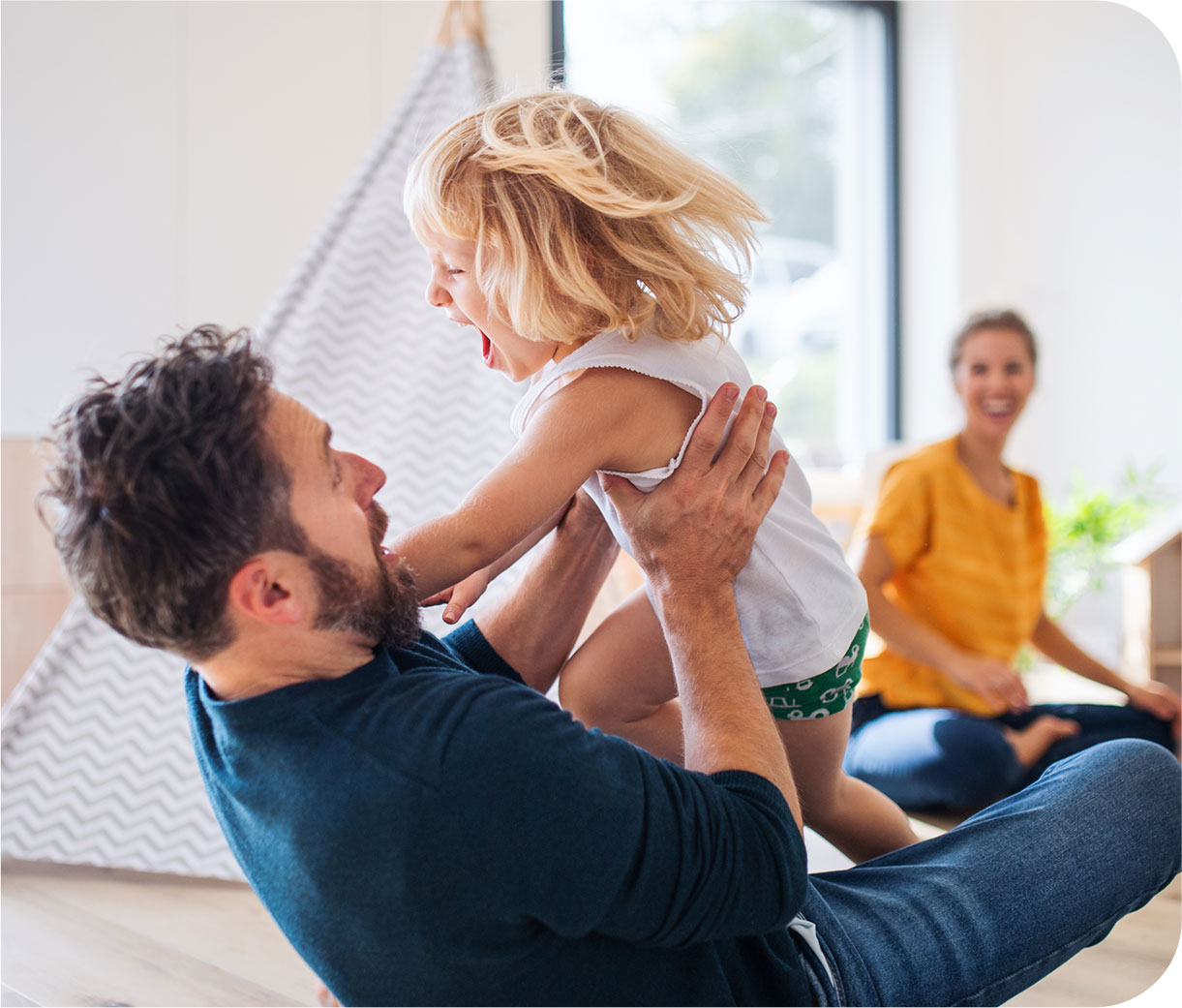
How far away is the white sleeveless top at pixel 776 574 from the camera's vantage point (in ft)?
3.62

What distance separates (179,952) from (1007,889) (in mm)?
1016

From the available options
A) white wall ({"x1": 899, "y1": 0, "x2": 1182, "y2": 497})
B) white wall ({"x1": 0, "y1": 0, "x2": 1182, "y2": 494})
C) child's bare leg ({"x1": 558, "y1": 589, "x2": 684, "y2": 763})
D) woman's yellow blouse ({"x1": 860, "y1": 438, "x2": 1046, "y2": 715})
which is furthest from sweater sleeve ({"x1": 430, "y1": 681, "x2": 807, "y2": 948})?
white wall ({"x1": 899, "y1": 0, "x2": 1182, "y2": 497})

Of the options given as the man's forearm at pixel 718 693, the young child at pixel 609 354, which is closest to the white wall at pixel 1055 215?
the young child at pixel 609 354

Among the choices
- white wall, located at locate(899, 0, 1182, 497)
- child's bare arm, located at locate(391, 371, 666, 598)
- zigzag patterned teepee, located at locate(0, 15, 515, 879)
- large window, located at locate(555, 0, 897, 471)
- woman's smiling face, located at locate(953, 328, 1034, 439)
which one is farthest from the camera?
white wall, located at locate(899, 0, 1182, 497)

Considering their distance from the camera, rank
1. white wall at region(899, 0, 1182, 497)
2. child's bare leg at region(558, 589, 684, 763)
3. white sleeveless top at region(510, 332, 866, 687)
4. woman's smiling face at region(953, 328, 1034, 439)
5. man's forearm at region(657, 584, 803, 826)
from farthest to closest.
Answer: white wall at region(899, 0, 1182, 497) → woman's smiling face at region(953, 328, 1034, 439) → child's bare leg at region(558, 589, 684, 763) → white sleeveless top at region(510, 332, 866, 687) → man's forearm at region(657, 584, 803, 826)

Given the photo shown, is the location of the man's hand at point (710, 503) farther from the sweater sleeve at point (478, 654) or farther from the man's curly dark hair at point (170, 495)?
the man's curly dark hair at point (170, 495)

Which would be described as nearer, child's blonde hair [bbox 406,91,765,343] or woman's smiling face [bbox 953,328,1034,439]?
child's blonde hair [bbox 406,91,765,343]

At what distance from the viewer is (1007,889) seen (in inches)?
40.1

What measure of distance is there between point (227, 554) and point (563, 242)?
479 mm

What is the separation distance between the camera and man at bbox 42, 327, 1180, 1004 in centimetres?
73

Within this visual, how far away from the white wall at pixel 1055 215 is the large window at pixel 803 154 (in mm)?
129

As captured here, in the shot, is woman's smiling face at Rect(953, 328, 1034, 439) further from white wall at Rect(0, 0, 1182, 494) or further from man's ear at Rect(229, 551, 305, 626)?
man's ear at Rect(229, 551, 305, 626)

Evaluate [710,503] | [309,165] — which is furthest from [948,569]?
[309,165]

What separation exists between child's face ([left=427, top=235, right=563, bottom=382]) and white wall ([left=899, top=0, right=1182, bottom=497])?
3318 millimetres
